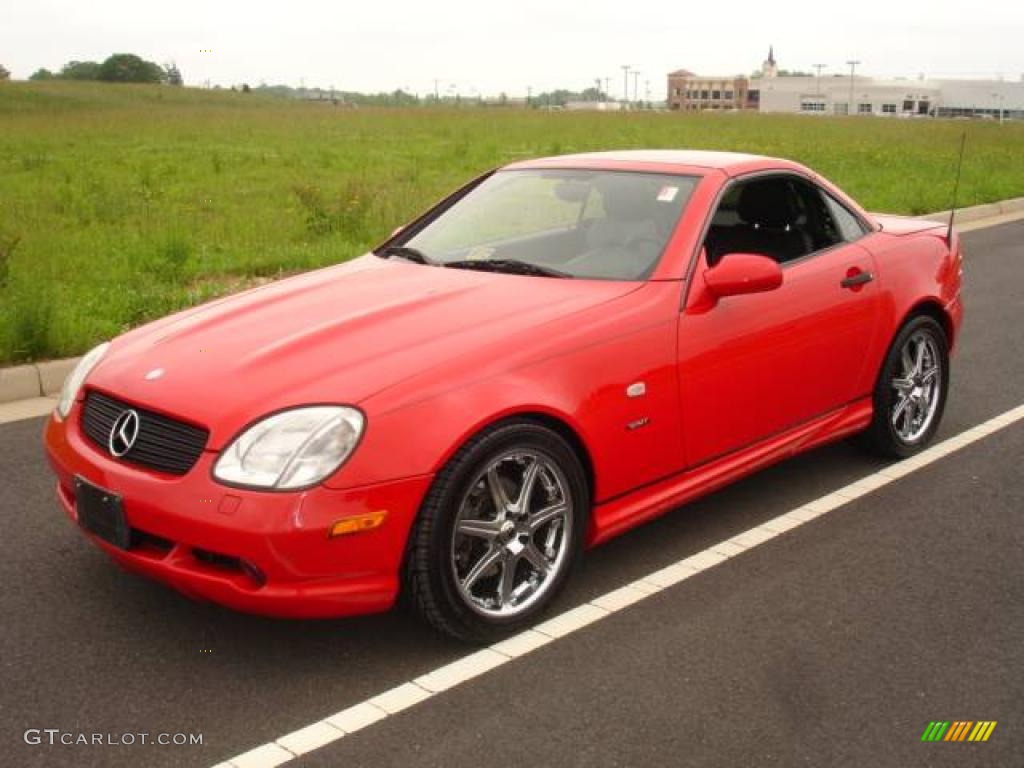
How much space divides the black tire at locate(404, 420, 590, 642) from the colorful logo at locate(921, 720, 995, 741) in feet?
4.02

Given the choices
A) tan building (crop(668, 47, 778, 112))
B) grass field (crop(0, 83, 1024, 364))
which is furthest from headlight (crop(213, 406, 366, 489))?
tan building (crop(668, 47, 778, 112))

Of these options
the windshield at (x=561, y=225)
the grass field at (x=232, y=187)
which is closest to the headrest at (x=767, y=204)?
the windshield at (x=561, y=225)

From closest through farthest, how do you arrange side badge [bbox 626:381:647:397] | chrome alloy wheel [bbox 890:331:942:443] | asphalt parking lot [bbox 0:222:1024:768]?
asphalt parking lot [bbox 0:222:1024:768]
side badge [bbox 626:381:647:397]
chrome alloy wheel [bbox 890:331:942:443]

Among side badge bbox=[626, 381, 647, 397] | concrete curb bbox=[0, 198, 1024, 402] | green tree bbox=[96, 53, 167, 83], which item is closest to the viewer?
side badge bbox=[626, 381, 647, 397]

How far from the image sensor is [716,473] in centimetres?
436

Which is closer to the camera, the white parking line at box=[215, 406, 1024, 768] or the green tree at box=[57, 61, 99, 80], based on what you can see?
the white parking line at box=[215, 406, 1024, 768]

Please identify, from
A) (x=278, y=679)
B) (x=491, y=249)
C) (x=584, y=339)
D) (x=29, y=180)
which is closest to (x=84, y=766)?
(x=278, y=679)

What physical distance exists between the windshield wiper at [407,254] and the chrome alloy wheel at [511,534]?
1358 millimetres

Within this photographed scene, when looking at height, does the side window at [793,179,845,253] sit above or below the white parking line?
above

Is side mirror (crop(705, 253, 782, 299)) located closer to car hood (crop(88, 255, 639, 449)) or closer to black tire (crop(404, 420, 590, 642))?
car hood (crop(88, 255, 639, 449))

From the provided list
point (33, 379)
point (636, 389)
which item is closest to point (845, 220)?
point (636, 389)

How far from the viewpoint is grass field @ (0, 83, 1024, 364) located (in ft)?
29.1

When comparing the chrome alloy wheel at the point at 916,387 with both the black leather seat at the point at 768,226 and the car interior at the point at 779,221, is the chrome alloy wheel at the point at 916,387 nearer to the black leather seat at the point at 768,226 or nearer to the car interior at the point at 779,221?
the car interior at the point at 779,221

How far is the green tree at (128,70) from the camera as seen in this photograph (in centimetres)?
11188
